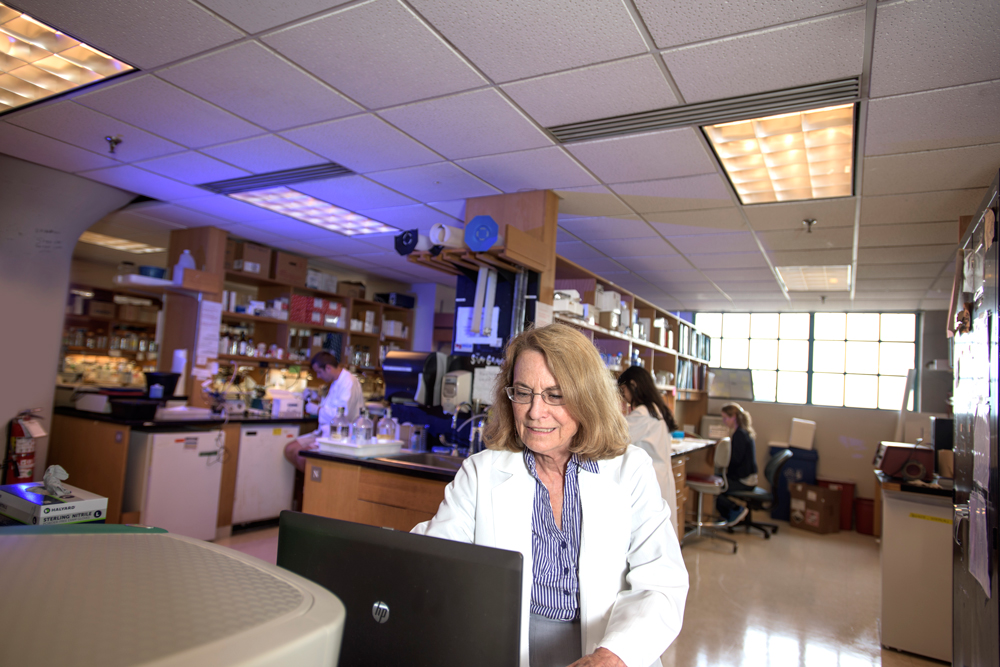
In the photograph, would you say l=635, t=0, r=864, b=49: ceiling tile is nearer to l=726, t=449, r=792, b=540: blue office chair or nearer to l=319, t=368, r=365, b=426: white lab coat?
l=319, t=368, r=365, b=426: white lab coat

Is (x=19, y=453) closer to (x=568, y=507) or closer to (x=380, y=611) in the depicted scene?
(x=568, y=507)

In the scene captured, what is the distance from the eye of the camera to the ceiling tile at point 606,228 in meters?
4.83

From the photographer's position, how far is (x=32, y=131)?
3.75 m

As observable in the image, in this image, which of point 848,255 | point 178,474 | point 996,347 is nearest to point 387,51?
point 996,347

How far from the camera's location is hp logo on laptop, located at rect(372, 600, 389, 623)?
2.58ft

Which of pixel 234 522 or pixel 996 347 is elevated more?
pixel 996 347

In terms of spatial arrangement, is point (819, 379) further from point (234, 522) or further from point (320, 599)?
point (320, 599)

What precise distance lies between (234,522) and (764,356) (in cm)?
747

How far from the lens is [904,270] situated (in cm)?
579

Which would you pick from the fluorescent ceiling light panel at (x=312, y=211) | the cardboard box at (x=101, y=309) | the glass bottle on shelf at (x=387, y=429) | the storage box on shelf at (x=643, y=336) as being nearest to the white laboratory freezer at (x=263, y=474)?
the glass bottle on shelf at (x=387, y=429)

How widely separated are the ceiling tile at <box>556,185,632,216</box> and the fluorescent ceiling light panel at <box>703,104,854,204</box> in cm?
81

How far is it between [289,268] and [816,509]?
6.51 meters

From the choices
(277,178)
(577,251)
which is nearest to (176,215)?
(277,178)

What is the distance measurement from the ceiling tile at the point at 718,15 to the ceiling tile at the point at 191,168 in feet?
10.2
